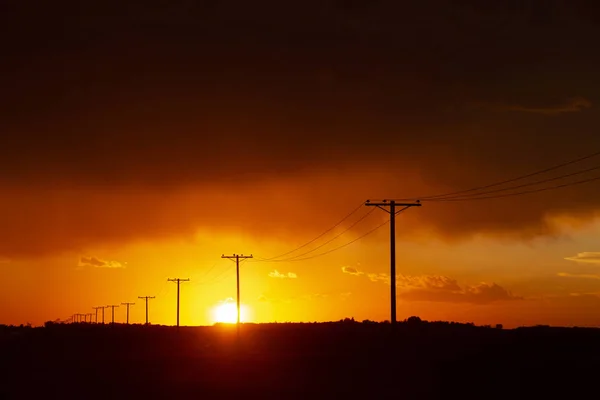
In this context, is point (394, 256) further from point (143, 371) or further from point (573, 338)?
point (573, 338)

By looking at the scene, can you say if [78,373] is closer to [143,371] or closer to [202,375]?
[143,371]

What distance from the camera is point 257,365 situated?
69.7 meters

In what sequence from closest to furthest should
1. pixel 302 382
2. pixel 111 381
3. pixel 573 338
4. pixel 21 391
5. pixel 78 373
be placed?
1. pixel 21 391
2. pixel 302 382
3. pixel 111 381
4. pixel 78 373
5. pixel 573 338

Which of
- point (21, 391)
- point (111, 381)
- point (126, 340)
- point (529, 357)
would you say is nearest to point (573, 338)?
point (529, 357)

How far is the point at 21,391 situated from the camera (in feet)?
165

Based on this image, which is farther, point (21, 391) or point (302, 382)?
point (302, 382)

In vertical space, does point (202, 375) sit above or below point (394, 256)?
below

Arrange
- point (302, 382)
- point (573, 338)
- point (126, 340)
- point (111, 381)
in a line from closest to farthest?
point (302, 382) < point (111, 381) < point (573, 338) < point (126, 340)

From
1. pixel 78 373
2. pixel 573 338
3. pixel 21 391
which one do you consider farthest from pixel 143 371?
pixel 573 338

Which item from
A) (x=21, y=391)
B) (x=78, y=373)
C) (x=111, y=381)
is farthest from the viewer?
(x=78, y=373)

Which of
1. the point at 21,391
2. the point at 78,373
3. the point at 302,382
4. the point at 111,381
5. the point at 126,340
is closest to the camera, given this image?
Answer: the point at 21,391

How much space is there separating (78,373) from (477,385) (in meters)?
32.6

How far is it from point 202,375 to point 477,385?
20.5m

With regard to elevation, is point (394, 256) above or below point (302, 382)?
above
